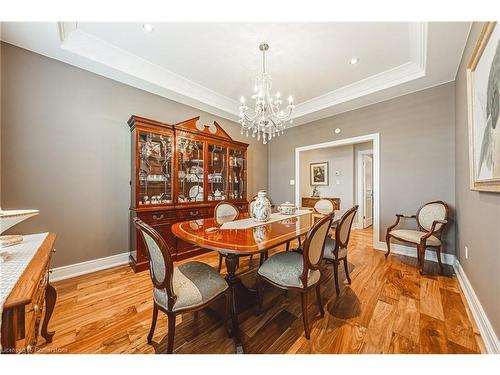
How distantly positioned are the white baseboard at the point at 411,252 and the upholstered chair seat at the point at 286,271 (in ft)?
7.59

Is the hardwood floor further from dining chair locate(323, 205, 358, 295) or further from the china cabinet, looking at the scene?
the china cabinet

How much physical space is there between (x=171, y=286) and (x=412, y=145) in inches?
146

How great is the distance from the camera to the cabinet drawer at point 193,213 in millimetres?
2846

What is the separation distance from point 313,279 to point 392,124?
3022 mm

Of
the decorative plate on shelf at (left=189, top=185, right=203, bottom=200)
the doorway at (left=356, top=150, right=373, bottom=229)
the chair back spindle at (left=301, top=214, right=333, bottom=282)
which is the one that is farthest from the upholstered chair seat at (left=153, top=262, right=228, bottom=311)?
the doorway at (left=356, top=150, right=373, bottom=229)

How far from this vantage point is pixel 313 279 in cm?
149

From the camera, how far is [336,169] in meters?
5.23

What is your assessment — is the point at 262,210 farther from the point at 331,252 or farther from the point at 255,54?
the point at 255,54

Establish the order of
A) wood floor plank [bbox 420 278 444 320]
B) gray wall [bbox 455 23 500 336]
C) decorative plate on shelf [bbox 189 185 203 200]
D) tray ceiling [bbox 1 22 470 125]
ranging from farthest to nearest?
decorative plate on shelf [bbox 189 185 203 200] < tray ceiling [bbox 1 22 470 125] < wood floor plank [bbox 420 278 444 320] < gray wall [bbox 455 23 500 336]

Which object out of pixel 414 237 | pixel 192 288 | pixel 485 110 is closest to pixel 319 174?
pixel 414 237

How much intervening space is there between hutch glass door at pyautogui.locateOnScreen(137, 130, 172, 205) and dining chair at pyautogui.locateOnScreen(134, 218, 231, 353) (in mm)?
1554

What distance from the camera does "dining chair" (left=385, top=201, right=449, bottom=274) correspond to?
232 cm

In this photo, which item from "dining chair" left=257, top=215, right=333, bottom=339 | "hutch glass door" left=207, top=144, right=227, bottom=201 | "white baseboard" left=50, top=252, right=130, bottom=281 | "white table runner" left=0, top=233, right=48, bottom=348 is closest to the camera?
"white table runner" left=0, top=233, right=48, bottom=348

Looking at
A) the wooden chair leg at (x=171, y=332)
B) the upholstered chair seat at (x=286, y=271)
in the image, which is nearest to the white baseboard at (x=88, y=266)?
the wooden chair leg at (x=171, y=332)
